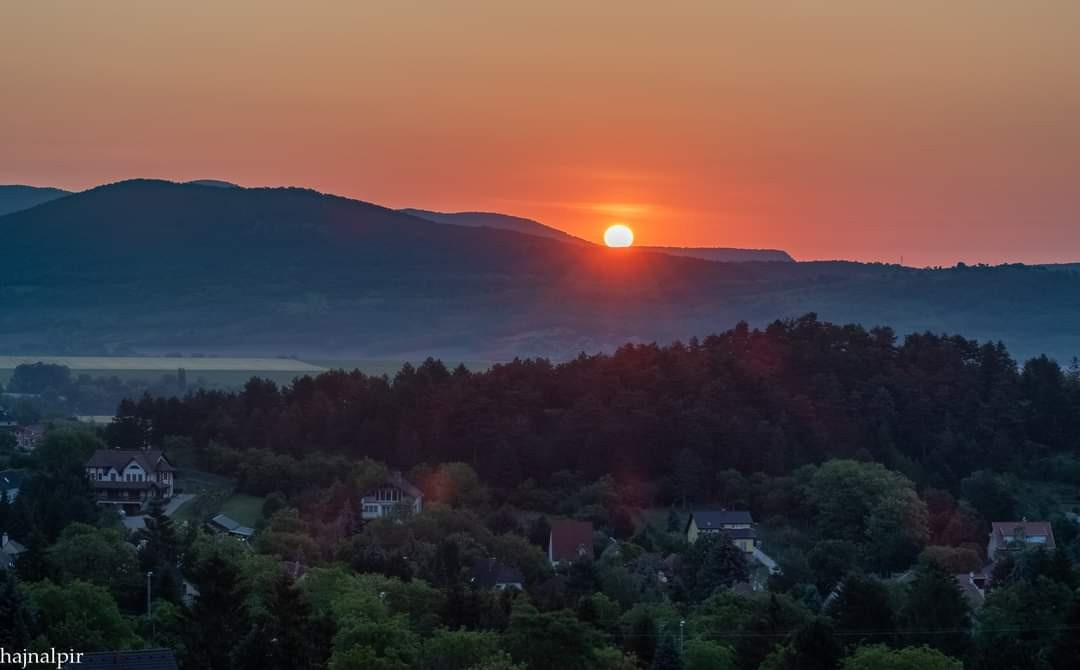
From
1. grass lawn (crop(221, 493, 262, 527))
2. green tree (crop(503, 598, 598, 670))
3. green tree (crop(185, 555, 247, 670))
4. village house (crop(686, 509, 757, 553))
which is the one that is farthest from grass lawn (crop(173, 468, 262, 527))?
green tree (crop(503, 598, 598, 670))

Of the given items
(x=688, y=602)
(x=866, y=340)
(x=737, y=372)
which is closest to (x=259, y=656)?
(x=688, y=602)

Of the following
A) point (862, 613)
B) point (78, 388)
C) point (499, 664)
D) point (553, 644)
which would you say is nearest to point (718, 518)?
point (862, 613)

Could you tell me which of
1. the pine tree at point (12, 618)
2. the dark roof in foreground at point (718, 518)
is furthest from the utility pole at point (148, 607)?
the dark roof in foreground at point (718, 518)

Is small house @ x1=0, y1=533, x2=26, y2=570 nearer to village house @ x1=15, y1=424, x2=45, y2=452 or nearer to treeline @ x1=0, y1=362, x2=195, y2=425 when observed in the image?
village house @ x1=15, y1=424, x2=45, y2=452

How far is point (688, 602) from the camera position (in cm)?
4197

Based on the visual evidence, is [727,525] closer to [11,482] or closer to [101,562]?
[101,562]

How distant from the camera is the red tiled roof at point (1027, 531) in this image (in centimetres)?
5069

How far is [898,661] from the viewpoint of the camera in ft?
89.0

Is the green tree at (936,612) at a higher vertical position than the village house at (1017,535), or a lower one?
higher

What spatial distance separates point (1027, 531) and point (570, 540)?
15.1m

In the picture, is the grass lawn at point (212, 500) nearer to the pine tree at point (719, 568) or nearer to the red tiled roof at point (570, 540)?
the red tiled roof at point (570, 540)

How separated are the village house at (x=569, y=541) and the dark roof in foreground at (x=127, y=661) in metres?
27.7

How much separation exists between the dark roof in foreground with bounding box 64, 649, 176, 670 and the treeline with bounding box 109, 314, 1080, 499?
37755 millimetres

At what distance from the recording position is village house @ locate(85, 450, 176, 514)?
5453 cm
